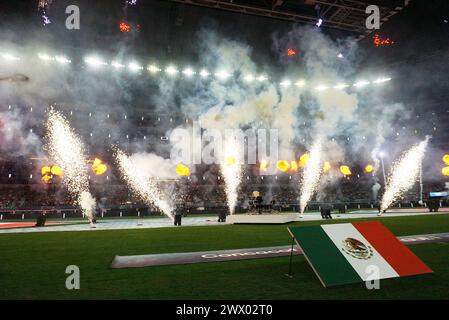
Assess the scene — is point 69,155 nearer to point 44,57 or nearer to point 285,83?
point 44,57

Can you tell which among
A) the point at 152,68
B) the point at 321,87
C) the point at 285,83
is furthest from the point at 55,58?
the point at 321,87

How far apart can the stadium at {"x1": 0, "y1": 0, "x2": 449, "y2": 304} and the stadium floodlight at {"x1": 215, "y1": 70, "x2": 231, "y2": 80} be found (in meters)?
0.30

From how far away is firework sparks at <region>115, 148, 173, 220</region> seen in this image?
4268cm

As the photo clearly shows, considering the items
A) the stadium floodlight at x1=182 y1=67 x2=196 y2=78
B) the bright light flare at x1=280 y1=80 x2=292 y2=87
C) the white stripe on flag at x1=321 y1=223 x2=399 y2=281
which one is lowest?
the white stripe on flag at x1=321 y1=223 x2=399 y2=281

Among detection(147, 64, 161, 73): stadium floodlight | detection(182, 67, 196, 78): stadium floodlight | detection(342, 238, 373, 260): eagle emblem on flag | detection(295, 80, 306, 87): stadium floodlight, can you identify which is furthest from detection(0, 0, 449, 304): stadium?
detection(182, 67, 196, 78): stadium floodlight

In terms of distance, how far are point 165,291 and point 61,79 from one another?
1640 inches

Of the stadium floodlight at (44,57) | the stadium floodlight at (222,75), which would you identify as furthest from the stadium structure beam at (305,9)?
the stadium floodlight at (44,57)

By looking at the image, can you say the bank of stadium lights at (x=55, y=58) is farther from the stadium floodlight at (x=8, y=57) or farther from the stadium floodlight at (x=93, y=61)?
the stadium floodlight at (x=8, y=57)

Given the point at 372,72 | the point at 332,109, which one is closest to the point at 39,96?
the point at 332,109

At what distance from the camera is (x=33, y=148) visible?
42.4m

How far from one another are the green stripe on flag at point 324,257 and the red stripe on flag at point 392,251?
3.17 ft

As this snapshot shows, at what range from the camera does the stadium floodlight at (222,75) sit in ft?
143

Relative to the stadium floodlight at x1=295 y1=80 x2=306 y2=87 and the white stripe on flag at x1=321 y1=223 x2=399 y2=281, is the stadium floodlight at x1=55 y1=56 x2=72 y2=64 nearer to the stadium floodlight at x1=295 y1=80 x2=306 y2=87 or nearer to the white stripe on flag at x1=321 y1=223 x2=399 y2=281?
the stadium floodlight at x1=295 y1=80 x2=306 y2=87

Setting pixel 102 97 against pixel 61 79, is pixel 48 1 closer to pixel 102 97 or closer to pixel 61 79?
pixel 61 79
